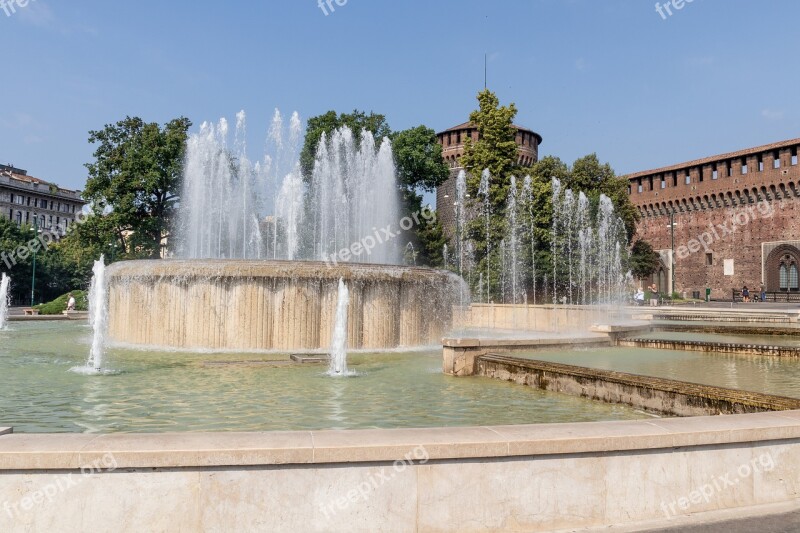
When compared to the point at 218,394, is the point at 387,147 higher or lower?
higher

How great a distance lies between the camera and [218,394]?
7.18m

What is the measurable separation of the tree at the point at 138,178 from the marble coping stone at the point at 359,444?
31260 millimetres

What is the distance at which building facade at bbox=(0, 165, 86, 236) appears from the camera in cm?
7469

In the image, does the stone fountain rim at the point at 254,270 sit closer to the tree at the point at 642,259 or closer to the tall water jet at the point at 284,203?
the tall water jet at the point at 284,203

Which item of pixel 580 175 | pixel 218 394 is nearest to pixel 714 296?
pixel 580 175

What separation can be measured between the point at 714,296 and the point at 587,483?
5648 cm

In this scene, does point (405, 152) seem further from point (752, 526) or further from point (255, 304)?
point (752, 526)

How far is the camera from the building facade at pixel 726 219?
48.6 metres

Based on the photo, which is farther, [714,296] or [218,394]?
[714,296]

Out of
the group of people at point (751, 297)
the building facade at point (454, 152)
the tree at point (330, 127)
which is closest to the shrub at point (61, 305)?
the tree at point (330, 127)

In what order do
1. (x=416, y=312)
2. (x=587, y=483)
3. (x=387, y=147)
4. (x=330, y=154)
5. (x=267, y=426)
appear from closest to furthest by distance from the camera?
1. (x=587, y=483)
2. (x=267, y=426)
3. (x=416, y=312)
4. (x=387, y=147)
5. (x=330, y=154)

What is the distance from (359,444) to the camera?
3350 mm

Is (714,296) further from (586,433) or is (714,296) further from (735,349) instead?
(586,433)

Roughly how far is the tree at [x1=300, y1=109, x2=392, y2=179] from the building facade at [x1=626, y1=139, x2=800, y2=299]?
26.4 meters
